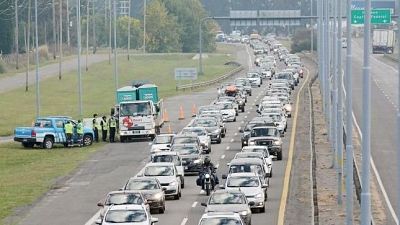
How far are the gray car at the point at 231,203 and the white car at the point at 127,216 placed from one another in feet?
6.80

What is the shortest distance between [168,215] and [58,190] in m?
9.86

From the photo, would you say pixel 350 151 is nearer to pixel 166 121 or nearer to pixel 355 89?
pixel 166 121

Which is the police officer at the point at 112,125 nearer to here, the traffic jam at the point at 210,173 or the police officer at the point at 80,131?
the police officer at the point at 80,131

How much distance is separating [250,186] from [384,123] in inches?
1613

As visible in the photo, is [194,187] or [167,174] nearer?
[167,174]

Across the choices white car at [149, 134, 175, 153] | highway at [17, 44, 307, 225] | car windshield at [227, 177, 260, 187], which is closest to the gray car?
highway at [17, 44, 307, 225]

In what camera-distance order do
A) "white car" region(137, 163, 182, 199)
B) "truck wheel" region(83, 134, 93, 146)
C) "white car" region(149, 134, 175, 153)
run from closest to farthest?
"white car" region(137, 163, 182, 199)
"white car" region(149, 134, 175, 153)
"truck wheel" region(83, 134, 93, 146)

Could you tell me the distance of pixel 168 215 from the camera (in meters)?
41.9

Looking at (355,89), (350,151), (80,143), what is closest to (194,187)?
(350,151)

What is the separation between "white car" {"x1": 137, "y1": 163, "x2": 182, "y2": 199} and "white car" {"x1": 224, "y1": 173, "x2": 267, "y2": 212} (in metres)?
2.90

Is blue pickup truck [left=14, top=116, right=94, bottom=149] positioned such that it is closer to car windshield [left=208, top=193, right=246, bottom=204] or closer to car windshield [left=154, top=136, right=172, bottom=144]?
car windshield [left=154, top=136, right=172, bottom=144]

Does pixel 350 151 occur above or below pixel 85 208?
above

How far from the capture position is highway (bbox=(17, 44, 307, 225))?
41.6 meters

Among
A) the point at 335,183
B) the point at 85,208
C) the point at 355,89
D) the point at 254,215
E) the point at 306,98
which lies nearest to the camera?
the point at 254,215
